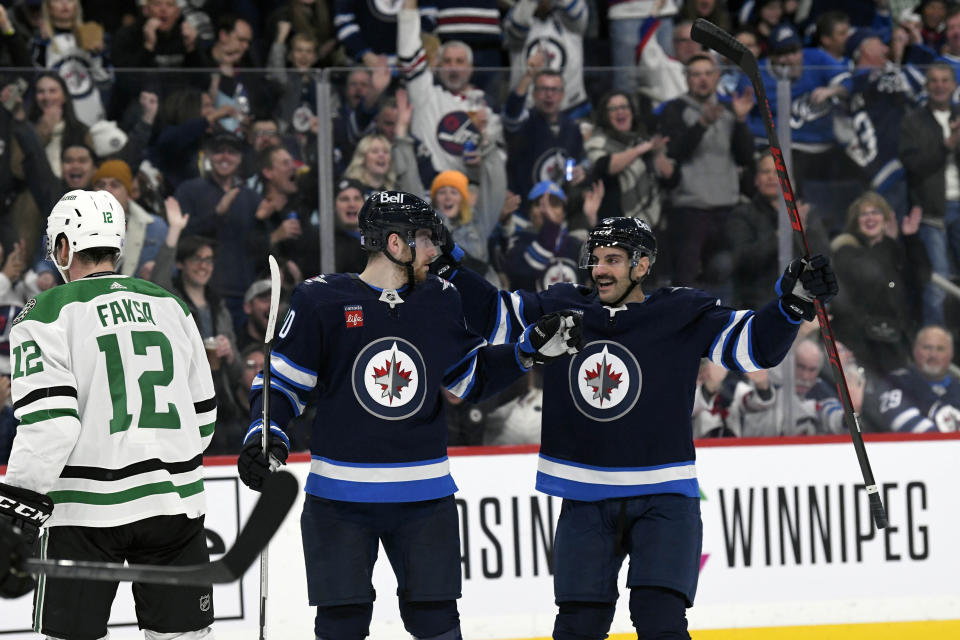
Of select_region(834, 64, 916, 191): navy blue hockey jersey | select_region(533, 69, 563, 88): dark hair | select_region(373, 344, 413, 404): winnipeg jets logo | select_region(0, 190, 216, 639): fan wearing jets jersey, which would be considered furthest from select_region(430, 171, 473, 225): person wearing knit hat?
select_region(0, 190, 216, 639): fan wearing jets jersey

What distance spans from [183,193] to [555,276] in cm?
140

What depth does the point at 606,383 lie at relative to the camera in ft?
12.2

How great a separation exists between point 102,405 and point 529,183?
2.48 metres

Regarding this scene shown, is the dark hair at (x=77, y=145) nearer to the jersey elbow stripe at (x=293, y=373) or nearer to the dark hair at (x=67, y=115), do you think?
the dark hair at (x=67, y=115)

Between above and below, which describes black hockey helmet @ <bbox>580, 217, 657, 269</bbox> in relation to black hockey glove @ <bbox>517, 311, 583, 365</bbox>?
above

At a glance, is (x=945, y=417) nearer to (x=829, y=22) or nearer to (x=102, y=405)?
(x=829, y=22)

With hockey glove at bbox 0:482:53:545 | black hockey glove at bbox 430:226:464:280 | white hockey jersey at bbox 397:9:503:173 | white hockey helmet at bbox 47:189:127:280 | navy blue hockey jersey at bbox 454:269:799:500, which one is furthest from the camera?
white hockey jersey at bbox 397:9:503:173

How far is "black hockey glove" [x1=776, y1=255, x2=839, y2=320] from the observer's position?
3561mm

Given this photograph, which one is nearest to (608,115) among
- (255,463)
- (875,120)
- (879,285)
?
(875,120)

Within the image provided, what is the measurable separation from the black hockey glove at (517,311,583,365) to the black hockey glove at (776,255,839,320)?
1.87ft

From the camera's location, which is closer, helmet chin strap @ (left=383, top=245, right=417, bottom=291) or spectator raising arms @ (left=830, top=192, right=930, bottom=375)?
helmet chin strap @ (left=383, top=245, right=417, bottom=291)

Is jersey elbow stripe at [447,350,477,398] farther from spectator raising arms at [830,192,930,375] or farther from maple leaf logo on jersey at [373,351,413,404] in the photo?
spectator raising arms at [830,192,930,375]

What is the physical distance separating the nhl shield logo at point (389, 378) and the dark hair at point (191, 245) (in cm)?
172

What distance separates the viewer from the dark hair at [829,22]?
688cm
